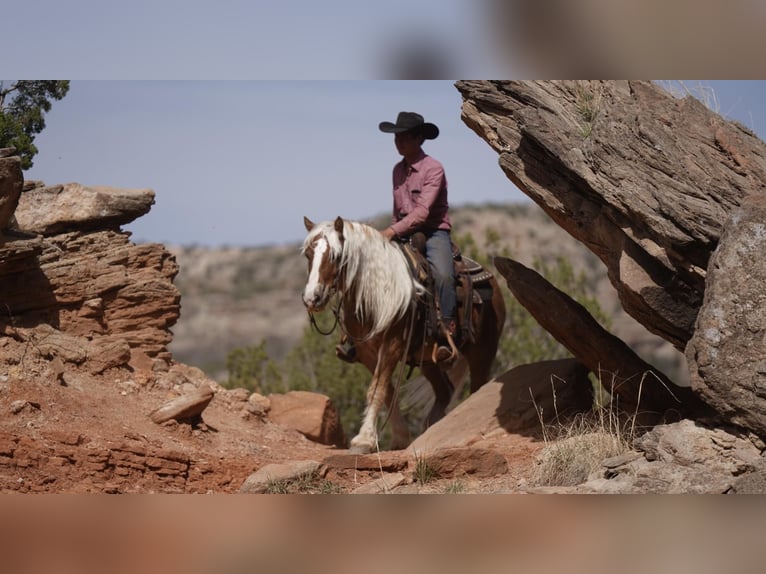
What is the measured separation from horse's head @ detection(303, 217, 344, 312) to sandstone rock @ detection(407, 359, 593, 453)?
1.77 meters

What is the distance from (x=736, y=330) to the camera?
703cm

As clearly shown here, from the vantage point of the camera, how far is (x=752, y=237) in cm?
708

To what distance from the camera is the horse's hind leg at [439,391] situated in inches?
473

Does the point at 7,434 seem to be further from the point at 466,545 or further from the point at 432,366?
the point at 432,366

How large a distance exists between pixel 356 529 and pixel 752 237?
12.7 ft

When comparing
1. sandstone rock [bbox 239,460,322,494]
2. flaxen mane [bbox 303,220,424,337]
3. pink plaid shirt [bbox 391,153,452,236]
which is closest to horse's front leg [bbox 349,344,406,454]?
flaxen mane [bbox 303,220,424,337]

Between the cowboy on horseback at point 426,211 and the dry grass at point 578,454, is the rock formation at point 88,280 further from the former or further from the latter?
the dry grass at point 578,454

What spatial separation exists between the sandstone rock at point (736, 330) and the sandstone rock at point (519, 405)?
2.62m

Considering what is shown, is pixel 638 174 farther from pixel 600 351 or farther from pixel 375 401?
pixel 375 401

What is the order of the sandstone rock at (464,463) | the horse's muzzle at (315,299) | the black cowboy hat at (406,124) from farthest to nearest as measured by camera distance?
1. the black cowboy hat at (406,124)
2. the horse's muzzle at (315,299)
3. the sandstone rock at (464,463)

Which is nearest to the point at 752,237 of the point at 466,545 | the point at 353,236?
the point at 466,545

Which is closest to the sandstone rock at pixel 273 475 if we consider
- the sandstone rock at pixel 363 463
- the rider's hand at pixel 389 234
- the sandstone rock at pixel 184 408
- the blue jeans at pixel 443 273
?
the sandstone rock at pixel 363 463

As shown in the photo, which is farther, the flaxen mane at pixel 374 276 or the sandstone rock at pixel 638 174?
the flaxen mane at pixel 374 276

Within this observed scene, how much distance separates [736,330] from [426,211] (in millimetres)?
4448
